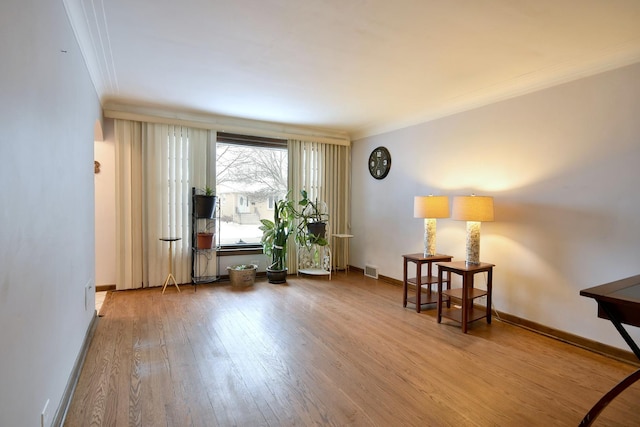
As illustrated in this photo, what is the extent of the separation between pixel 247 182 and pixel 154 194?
4.71 feet

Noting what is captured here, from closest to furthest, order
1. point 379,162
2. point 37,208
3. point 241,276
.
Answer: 1. point 37,208
2. point 241,276
3. point 379,162

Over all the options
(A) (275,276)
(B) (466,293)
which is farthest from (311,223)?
(B) (466,293)

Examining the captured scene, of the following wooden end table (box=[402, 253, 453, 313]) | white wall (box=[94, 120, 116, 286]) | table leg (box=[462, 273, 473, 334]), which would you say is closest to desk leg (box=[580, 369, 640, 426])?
table leg (box=[462, 273, 473, 334])

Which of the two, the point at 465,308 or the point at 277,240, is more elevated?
the point at 277,240

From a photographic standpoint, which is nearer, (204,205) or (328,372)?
(328,372)

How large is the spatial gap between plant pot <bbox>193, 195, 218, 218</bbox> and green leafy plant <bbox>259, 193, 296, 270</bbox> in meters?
0.87

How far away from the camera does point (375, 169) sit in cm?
546

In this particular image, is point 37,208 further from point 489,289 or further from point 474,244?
point 489,289

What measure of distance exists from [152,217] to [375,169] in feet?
11.6

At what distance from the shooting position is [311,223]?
5242mm

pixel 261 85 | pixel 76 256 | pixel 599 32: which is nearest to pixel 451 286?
pixel 599 32

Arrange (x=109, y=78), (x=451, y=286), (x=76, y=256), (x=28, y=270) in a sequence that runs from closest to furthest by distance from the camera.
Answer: (x=28, y=270), (x=76, y=256), (x=109, y=78), (x=451, y=286)

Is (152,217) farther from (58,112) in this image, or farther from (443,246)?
(443,246)

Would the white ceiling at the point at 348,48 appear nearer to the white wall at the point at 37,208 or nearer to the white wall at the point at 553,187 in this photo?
the white wall at the point at 553,187
